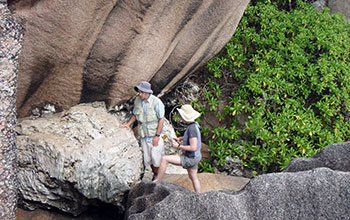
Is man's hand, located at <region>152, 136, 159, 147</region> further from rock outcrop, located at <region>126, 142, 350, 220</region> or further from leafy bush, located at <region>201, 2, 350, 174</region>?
rock outcrop, located at <region>126, 142, 350, 220</region>

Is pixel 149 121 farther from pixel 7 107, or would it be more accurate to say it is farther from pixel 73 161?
pixel 7 107

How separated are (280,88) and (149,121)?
9.47 feet

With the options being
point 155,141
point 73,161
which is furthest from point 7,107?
point 155,141

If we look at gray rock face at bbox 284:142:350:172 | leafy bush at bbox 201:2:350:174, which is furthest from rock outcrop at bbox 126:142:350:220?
leafy bush at bbox 201:2:350:174

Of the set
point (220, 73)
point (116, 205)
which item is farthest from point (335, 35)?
point (116, 205)

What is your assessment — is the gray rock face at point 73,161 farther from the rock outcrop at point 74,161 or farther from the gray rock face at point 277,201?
the gray rock face at point 277,201

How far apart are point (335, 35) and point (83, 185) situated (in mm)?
5888

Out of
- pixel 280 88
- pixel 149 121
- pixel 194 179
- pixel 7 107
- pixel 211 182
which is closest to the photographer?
pixel 7 107

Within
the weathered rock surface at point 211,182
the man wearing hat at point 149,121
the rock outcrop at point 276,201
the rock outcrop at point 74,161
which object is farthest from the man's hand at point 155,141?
the rock outcrop at point 276,201

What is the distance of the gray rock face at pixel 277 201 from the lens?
2395mm

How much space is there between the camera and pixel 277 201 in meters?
2.46

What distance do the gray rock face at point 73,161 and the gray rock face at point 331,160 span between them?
84.9 inches

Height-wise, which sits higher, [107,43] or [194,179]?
[107,43]

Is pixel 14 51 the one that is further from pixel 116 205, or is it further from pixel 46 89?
pixel 116 205
